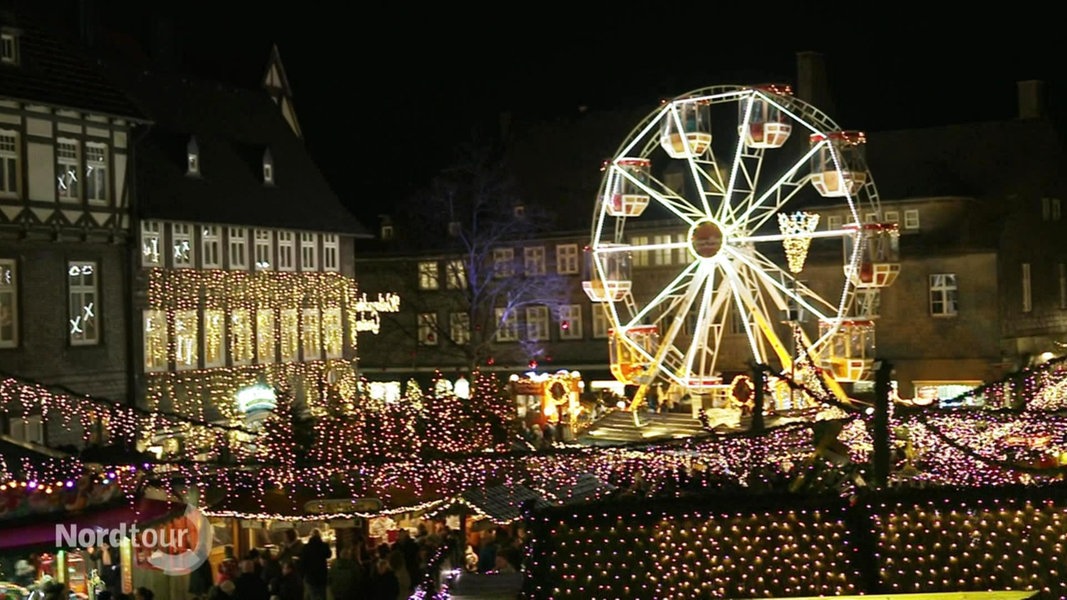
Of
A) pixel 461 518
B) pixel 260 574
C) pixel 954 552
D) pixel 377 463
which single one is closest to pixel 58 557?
pixel 260 574

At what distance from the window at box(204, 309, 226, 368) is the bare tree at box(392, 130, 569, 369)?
11288mm

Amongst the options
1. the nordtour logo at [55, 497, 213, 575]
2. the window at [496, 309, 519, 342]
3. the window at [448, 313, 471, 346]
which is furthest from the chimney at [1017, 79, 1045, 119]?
the nordtour logo at [55, 497, 213, 575]

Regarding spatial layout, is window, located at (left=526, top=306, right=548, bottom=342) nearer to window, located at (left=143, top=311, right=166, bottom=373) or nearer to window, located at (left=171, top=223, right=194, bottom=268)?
window, located at (left=171, top=223, right=194, bottom=268)

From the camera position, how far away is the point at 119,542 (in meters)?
19.3

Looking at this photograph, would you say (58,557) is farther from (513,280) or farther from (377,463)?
(513,280)

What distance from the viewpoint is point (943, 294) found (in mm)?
47000

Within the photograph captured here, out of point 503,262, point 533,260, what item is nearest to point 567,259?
point 533,260

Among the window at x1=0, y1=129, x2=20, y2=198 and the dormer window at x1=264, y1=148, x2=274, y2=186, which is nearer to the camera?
the window at x1=0, y1=129, x2=20, y2=198

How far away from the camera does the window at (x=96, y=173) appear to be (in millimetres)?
32969

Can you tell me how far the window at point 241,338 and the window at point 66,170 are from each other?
25.9ft

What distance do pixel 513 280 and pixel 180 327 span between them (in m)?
17.3

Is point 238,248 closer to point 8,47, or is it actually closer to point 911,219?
point 8,47

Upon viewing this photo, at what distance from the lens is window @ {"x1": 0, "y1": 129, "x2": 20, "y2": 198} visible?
30625mm

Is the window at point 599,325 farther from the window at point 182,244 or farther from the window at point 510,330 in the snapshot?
the window at point 182,244
